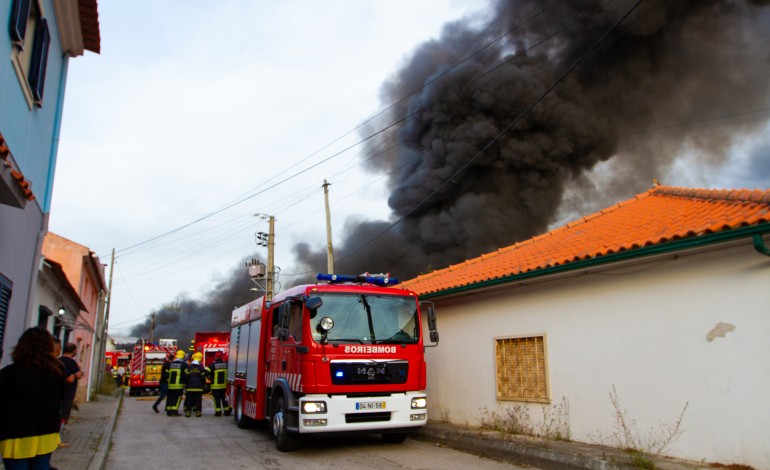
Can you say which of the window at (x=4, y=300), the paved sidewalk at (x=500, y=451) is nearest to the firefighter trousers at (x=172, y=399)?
the paved sidewalk at (x=500, y=451)

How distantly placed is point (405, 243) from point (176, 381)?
1471 centimetres

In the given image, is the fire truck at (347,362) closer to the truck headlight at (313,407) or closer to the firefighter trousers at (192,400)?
the truck headlight at (313,407)

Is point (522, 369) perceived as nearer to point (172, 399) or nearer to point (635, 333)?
point (635, 333)

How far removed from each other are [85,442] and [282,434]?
125 inches

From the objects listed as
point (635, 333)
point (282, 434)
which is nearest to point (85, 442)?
point (282, 434)

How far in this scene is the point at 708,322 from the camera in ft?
18.6

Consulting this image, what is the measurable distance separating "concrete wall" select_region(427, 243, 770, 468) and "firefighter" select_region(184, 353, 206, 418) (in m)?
7.54

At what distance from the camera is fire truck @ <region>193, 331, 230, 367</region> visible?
75.4 feet

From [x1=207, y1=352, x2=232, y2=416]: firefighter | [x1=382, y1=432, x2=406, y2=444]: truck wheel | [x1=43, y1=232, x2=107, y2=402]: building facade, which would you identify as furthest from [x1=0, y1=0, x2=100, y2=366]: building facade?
[x1=43, y1=232, x2=107, y2=402]: building facade

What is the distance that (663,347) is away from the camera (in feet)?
20.0

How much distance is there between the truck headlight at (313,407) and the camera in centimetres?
700

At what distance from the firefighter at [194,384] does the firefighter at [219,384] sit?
295 mm

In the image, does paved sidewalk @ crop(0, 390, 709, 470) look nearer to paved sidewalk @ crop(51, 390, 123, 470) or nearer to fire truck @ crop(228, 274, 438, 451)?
paved sidewalk @ crop(51, 390, 123, 470)

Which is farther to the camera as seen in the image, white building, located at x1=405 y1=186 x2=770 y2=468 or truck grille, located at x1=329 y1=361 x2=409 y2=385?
truck grille, located at x1=329 y1=361 x2=409 y2=385
